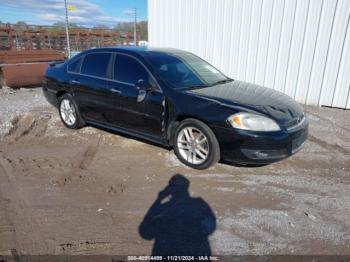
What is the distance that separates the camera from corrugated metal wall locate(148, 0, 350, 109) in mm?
7141

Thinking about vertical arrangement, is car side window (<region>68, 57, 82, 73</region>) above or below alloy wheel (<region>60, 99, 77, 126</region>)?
above

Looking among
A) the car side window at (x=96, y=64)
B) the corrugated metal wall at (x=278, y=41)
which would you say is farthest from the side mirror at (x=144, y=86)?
the corrugated metal wall at (x=278, y=41)

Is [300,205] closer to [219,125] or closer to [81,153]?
[219,125]

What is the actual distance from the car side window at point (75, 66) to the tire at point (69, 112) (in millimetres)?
476

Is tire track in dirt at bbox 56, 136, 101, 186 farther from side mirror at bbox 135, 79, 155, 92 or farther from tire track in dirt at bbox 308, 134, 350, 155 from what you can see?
tire track in dirt at bbox 308, 134, 350, 155

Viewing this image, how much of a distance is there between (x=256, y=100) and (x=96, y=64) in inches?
109

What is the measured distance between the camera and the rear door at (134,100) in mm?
4234

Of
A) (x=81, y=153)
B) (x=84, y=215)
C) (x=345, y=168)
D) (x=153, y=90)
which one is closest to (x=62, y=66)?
(x=81, y=153)

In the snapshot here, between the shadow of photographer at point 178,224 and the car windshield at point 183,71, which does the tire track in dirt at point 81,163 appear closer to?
the shadow of photographer at point 178,224

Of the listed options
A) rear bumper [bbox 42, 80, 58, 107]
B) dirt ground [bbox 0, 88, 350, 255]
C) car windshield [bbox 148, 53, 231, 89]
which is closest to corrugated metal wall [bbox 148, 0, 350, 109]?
dirt ground [bbox 0, 88, 350, 255]

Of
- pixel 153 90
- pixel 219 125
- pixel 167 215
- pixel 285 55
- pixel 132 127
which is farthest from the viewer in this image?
pixel 285 55

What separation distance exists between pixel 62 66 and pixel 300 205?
479 centimetres

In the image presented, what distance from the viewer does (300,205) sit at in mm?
3287

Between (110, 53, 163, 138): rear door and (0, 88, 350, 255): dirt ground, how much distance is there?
19.7 inches
